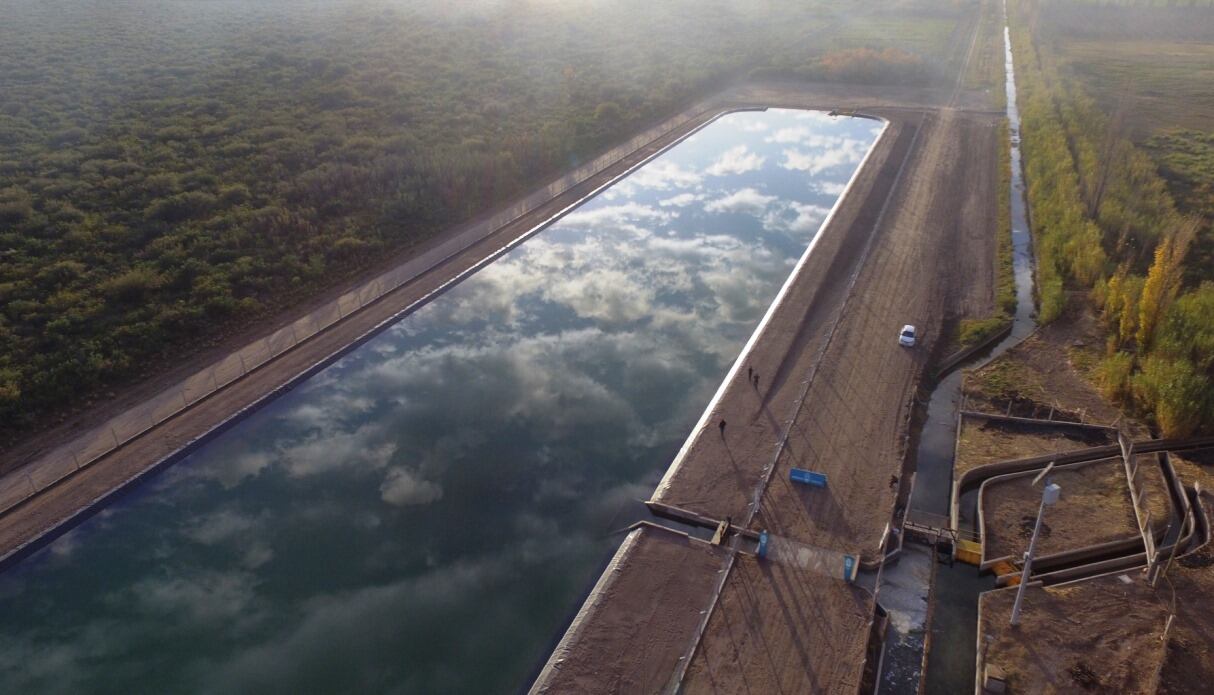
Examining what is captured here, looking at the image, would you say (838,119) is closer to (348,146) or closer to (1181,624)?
(348,146)

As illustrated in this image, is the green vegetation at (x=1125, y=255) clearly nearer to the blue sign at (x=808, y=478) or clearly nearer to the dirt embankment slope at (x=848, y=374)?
the dirt embankment slope at (x=848, y=374)

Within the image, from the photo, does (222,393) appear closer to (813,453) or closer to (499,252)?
(499,252)

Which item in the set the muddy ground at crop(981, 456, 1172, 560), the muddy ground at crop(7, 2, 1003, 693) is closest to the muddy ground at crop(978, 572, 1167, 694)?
the muddy ground at crop(981, 456, 1172, 560)

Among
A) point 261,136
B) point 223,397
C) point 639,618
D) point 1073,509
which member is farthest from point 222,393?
point 261,136

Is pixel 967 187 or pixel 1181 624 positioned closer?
pixel 1181 624

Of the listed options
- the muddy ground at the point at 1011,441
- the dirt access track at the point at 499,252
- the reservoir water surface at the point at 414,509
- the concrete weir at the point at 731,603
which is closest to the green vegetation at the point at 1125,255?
the muddy ground at the point at 1011,441

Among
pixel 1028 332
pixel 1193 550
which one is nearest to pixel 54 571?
pixel 1193 550

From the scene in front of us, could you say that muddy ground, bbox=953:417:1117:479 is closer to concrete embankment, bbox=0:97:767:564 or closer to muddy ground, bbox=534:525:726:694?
muddy ground, bbox=534:525:726:694
